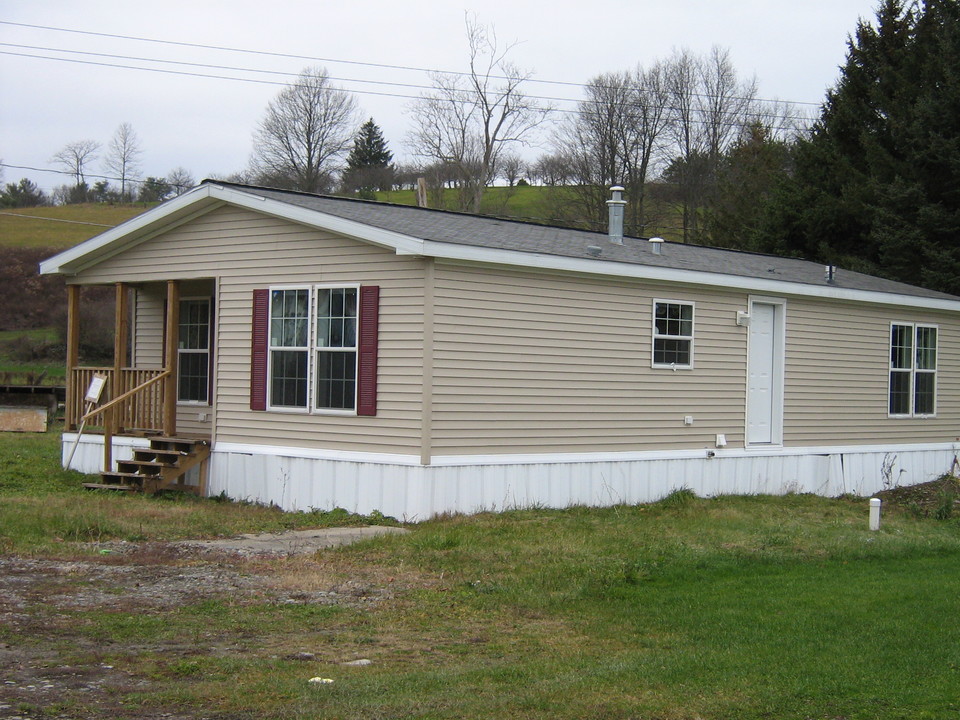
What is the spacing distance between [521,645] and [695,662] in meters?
1.12

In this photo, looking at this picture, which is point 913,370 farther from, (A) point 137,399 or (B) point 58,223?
(B) point 58,223

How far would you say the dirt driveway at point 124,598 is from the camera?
5.53 metres

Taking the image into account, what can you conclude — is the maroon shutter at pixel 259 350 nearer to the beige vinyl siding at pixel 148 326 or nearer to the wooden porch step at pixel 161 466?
the wooden porch step at pixel 161 466

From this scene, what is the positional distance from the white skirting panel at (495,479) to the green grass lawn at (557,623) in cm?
36

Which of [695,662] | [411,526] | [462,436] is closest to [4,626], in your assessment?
[695,662]

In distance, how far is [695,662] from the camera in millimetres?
6500

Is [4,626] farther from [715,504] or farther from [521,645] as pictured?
[715,504]

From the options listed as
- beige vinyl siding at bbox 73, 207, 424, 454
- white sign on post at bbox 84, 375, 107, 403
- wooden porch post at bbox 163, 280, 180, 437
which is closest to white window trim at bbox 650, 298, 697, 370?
beige vinyl siding at bbox 73, 207, 424, 454

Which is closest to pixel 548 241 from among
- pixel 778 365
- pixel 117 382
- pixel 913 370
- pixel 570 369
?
pixel 570 369

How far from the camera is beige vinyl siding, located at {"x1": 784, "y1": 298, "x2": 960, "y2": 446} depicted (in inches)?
620

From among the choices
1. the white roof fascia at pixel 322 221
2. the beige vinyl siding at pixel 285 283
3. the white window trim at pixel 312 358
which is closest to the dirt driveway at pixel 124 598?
the beige vinyl siding at pixel 285 283

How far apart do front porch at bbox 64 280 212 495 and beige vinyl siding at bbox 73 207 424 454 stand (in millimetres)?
559

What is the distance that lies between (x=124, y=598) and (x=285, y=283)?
571 centimetres

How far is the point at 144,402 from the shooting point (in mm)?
14570
